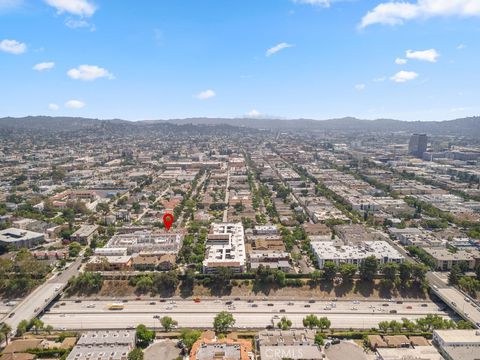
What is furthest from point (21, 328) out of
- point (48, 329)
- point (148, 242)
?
point (148, 242)

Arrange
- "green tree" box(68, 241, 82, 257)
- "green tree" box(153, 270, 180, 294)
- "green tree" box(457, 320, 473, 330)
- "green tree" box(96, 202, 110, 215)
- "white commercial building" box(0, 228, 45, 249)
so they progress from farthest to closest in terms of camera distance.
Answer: "green tree" box(96, 202, 110, 215) → "white commercial building" box(0, 228, 45, 249) → "green tree" box(68, 241, 82, 257) → "green tree" box(153, 270, 180, 294) → "green tree" box(457, 320, 473, 330)

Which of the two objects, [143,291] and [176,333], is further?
[143,291]

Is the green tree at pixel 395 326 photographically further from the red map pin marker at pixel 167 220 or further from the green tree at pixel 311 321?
the red map pin marker at pixel 167 220

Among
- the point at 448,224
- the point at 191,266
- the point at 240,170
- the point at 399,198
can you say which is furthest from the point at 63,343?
the point at 240,170

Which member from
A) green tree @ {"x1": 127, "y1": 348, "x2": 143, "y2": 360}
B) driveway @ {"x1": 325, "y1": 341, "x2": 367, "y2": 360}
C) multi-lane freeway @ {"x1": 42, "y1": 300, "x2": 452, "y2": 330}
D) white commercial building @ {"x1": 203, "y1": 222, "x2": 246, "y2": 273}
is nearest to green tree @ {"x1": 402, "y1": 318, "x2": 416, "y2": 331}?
multi-lane freeway @ {"x1": 42, "y1": 300, "x2": 452, "y2": 330}

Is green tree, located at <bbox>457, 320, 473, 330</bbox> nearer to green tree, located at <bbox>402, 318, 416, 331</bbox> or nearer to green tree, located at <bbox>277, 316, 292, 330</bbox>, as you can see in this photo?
green tree, located at <bbox>402, 318, 416, 331</bbox>

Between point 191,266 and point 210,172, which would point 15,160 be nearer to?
point 210,172
